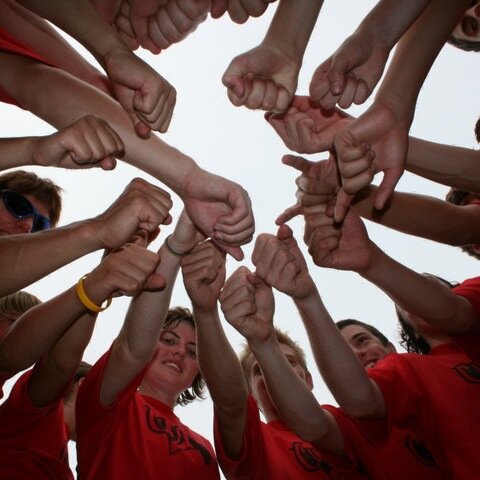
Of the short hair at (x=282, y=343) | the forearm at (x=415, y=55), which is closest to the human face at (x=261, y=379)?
the short hair at (x=282, y=343)

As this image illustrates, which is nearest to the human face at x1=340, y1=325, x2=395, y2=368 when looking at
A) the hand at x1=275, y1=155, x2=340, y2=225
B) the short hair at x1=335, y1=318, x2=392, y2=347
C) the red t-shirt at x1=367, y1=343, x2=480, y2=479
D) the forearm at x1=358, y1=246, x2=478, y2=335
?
the short hair at x1=335, y1=318, x2=392, y2=347

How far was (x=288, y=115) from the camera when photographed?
1.38 metres

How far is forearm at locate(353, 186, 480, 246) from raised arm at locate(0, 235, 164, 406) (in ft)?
2.39

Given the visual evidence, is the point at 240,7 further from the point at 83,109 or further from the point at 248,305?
the point at 248,305

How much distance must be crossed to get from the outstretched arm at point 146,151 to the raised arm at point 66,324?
190mm

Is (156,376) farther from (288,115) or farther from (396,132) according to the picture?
(396,132)

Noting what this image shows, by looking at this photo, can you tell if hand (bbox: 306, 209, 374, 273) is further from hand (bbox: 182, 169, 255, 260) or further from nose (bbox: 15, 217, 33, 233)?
nose (bbox: 15, 217, 33, 233)

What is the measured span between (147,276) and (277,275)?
0.42 meters

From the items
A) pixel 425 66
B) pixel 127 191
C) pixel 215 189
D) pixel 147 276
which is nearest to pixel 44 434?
pixel 147 276

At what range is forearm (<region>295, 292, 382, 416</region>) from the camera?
164 cm

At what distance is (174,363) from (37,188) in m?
0.86

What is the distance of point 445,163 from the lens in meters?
1.56

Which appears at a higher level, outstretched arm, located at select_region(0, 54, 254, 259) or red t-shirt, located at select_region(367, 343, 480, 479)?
outstretched arm, located at select_region(0, 54, 254, 259)

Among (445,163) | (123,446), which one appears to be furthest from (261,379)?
(445,163)
